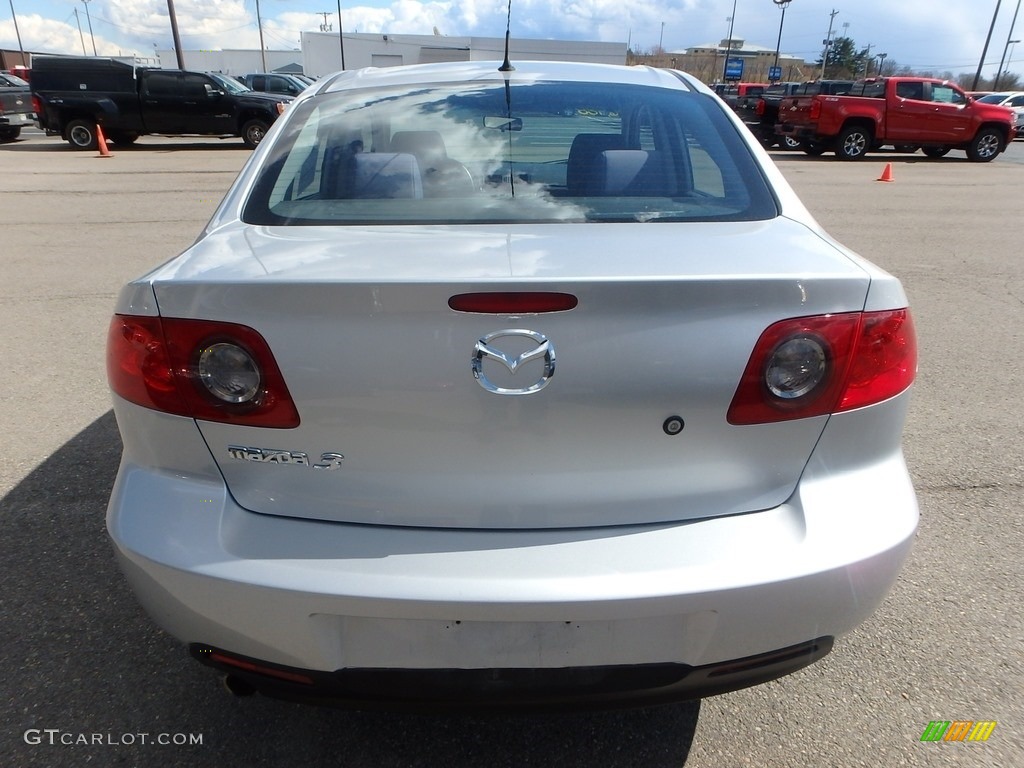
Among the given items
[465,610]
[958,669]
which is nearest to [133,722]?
[465,610]

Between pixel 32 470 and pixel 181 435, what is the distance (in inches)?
88.7

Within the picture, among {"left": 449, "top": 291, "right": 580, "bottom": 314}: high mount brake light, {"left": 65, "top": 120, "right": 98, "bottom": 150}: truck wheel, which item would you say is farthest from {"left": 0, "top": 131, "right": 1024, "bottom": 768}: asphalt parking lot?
{"left": 65, "top": 120, "right": 98, "bottom": 150}: truck wheel

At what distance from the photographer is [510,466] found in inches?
60.0

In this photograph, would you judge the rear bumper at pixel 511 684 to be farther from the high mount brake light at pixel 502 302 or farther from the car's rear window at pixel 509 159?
the car's rear window at pixel 509 159

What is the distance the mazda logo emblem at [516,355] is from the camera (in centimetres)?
145

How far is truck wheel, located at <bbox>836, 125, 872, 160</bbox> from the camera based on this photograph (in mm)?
17641

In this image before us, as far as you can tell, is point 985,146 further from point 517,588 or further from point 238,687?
point 238,687

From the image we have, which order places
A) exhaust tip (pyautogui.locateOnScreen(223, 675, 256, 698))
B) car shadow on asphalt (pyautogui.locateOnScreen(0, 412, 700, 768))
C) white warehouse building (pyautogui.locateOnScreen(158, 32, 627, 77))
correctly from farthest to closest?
white warehouse building (pyautogui.locateOnScreen(158, 32, 627, 77))
car shadow on asphalt (pyautogui.locateOnScreen(0, 412, 700, 768))
exhaust tip (pyautogui.locateOnScreen(223, 675, 256, 698))

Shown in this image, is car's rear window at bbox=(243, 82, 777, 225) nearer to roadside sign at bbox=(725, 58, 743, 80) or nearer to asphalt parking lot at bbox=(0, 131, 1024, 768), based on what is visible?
asphalt parking lot at bbox=(0, 131, 1024, 768)

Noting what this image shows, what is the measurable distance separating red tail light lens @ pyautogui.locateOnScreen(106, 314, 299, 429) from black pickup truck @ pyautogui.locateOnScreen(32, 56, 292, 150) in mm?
17584

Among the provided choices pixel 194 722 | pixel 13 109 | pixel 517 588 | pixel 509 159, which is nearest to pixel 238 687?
pixel 194 722

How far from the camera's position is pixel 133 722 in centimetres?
203

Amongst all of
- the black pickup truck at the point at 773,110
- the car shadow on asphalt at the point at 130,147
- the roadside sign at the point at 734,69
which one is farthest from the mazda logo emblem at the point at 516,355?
the roadside sign at the point at 734,69

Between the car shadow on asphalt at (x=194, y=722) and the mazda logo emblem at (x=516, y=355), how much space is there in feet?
2.40
